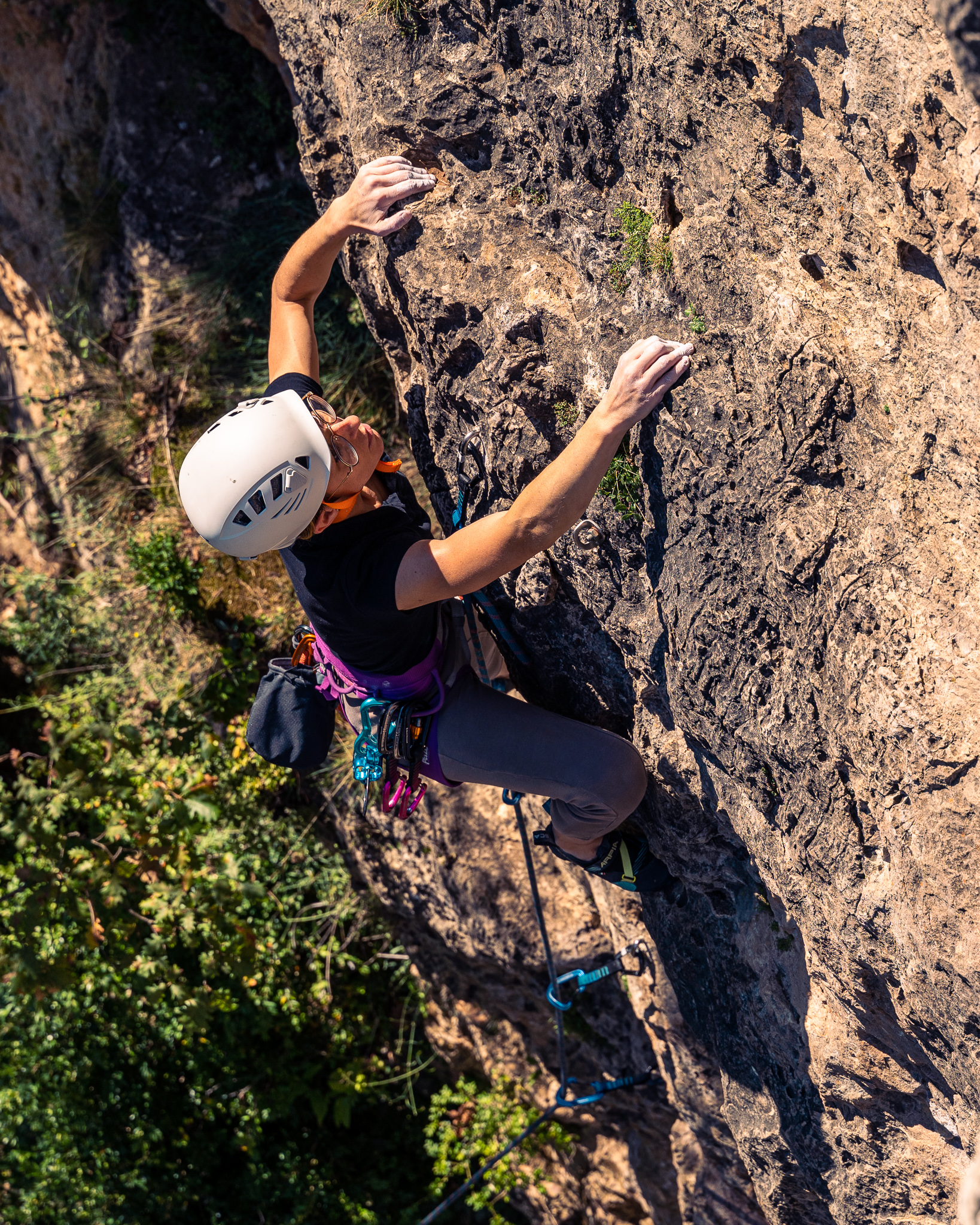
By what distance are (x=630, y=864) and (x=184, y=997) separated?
344cm

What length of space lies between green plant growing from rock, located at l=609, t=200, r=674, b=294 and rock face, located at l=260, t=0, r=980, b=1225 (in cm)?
4

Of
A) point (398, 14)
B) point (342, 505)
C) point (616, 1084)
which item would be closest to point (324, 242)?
point (398, 14)

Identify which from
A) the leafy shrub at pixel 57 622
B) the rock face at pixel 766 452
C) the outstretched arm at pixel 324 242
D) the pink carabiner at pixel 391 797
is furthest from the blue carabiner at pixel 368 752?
the leafy shrub at pixel 57 622

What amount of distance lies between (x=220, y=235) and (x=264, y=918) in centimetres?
450

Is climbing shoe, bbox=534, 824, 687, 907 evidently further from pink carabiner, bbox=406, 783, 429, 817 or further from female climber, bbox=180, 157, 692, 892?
pink carabiner, bbox=406, 783, 429, 817

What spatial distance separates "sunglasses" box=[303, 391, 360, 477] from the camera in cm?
302

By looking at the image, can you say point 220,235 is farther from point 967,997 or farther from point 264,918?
point 967,997

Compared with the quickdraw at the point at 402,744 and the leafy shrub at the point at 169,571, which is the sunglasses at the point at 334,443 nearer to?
the quickdraw at the point at 402,744

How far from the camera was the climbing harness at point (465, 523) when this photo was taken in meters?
3.53

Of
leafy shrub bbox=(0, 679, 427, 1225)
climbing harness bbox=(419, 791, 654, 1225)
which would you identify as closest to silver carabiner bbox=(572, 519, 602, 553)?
climbing harness bbox=(419, 791, 654, 1225)

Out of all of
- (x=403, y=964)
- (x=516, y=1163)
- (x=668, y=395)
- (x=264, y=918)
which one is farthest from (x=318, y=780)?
(x=668, y=395)

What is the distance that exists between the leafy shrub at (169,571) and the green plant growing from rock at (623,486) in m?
3.86

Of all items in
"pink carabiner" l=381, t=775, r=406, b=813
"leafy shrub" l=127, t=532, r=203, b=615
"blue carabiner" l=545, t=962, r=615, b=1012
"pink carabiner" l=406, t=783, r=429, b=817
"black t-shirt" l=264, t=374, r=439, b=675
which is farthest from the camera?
"leafy shrub" l=127, t=532, r=203, b=615

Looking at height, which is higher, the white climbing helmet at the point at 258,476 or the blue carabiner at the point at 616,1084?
the white climbing helmet at the point at 258,476
